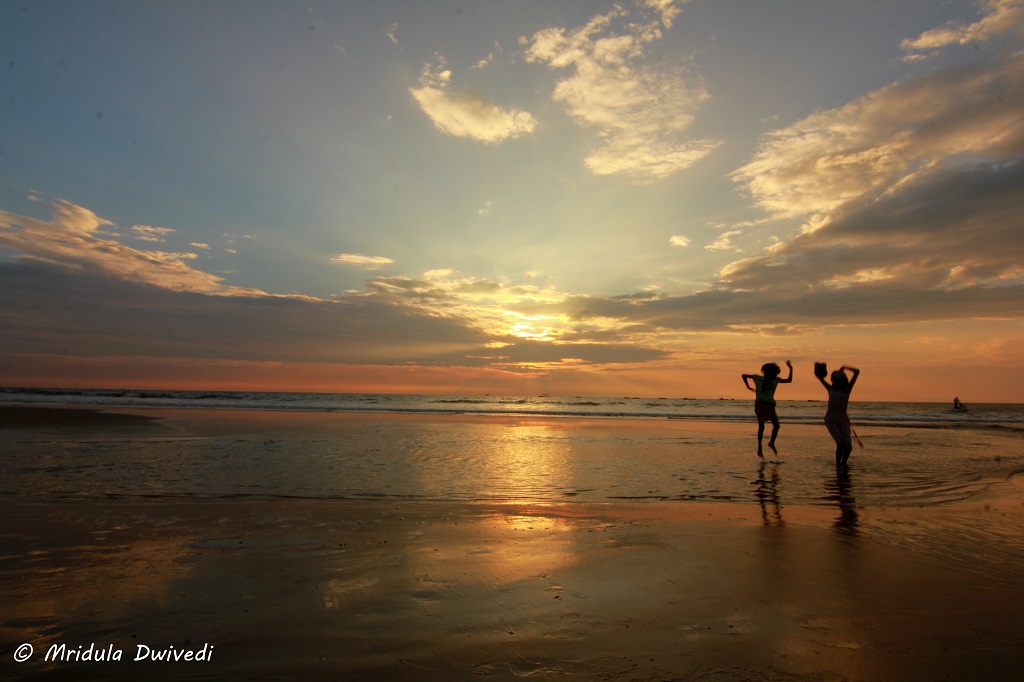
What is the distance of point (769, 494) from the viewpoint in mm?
8906

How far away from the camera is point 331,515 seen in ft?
23.0

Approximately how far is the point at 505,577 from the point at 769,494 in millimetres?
6156

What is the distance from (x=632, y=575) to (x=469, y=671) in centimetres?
217

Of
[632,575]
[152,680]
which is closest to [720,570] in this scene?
[632,575]

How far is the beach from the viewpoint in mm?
3281

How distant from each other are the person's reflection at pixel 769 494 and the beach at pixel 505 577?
71 mm

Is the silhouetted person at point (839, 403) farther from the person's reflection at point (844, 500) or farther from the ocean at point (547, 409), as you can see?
the ocean at point (547, 409)

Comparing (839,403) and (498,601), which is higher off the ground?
(839,403)

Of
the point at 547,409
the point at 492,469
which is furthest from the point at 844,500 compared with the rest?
the point at 547,409

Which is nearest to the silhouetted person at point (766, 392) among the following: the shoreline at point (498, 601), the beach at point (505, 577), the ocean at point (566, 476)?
the ocean at point (566, 476)

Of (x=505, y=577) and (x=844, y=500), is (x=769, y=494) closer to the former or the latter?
(x=844, y=500)

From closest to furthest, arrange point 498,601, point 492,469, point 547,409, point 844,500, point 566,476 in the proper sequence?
point 498,601 < point 844,500 < point 566,476 < point 492,469 < point 547,409

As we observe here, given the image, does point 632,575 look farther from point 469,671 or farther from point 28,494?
point 28,494

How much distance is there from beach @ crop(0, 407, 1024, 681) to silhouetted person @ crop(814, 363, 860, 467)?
66.1 inches
